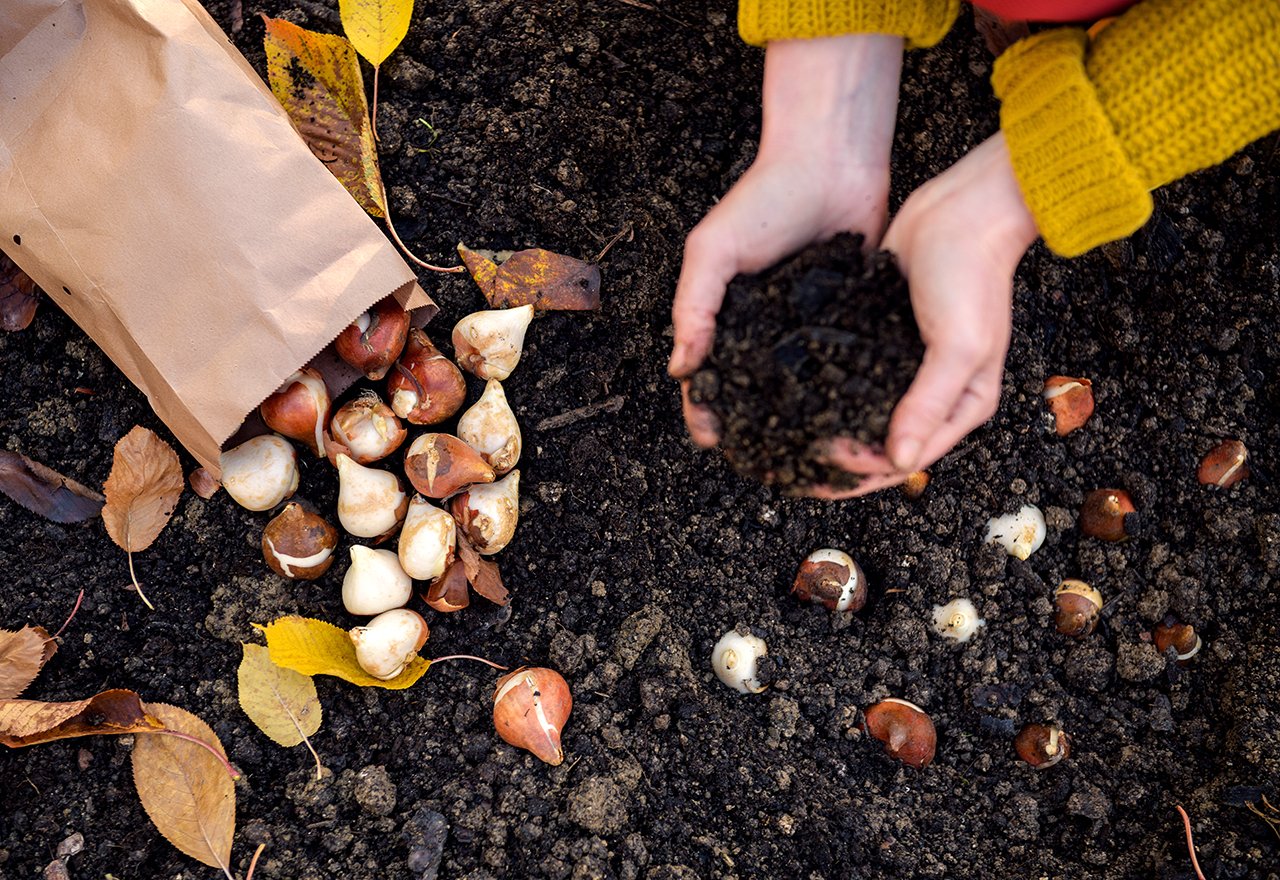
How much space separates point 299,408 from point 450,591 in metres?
0.42

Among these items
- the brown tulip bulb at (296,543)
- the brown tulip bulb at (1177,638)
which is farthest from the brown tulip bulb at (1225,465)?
the brown tulip bulb at (296,543)

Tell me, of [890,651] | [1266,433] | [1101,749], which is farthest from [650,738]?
[1266,433]

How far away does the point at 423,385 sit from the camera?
5.74 feet

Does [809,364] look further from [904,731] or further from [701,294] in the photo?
[904,731]

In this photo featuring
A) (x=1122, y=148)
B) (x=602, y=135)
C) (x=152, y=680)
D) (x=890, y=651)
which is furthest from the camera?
(x=602, y=135)

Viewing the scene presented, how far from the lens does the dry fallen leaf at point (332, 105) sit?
1.85m

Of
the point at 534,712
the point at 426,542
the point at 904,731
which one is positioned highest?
the point at 426,542

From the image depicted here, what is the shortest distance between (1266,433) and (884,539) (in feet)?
2.54

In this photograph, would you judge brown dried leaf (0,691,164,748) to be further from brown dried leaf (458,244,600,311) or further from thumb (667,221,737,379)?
thumb (667,221,737,379)

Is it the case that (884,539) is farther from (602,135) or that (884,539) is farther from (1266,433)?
(602,135)

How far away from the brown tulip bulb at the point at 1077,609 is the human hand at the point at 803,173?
77 centimetres

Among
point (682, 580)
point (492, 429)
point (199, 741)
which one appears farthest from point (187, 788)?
point (682, 580)

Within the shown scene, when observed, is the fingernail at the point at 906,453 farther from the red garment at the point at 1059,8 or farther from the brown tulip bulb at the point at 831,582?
the red garment at the point at 1059,8

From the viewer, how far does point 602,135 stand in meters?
1.93
